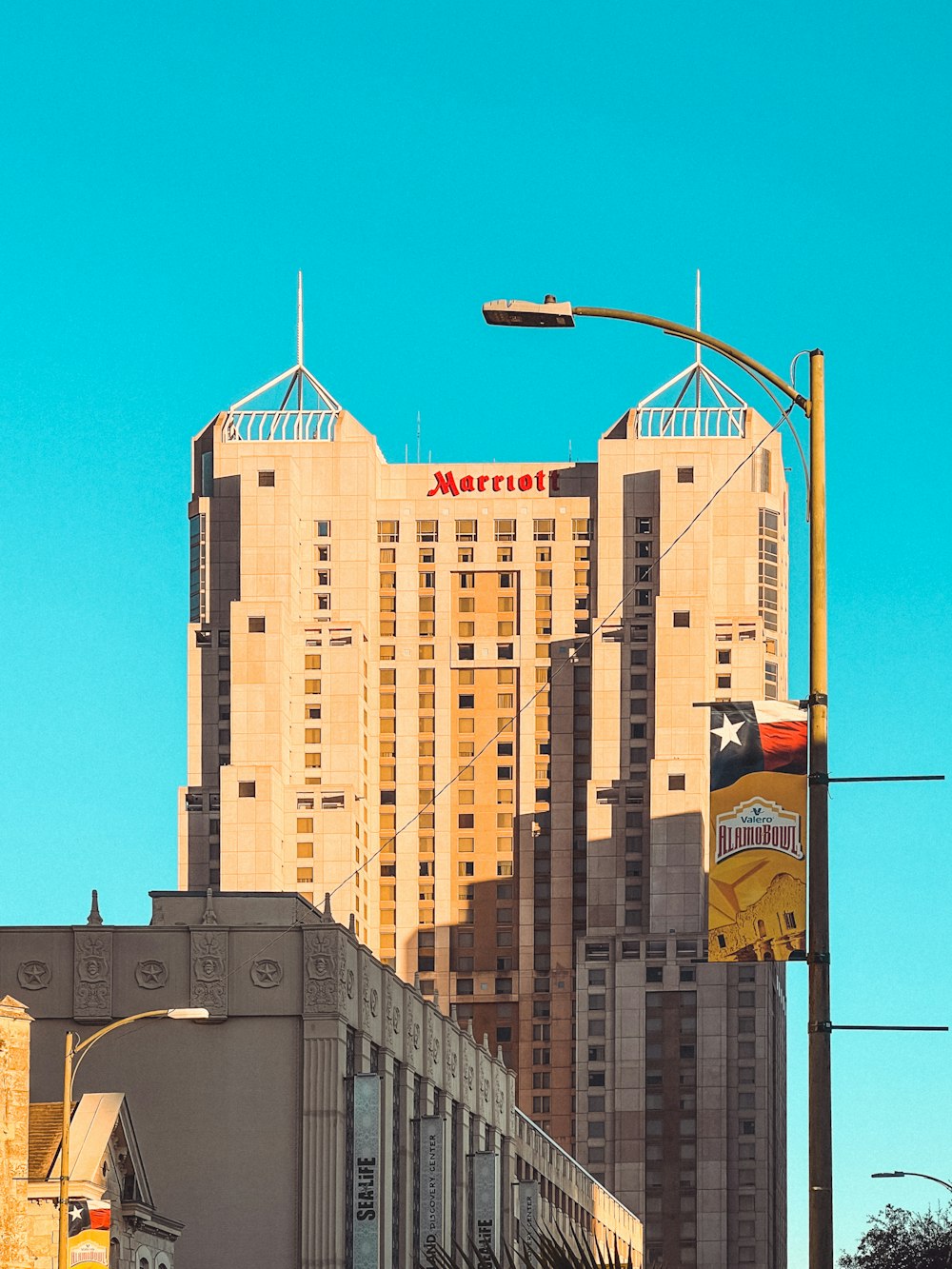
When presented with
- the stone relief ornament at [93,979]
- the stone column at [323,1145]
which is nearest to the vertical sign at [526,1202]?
the stone column at [323,1145]

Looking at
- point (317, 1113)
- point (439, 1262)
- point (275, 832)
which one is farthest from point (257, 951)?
point (275, 832)

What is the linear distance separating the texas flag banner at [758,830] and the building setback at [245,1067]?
61776 mm

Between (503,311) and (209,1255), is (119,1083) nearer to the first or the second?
(209,1255)

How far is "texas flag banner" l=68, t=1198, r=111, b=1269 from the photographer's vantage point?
54969 millimetres

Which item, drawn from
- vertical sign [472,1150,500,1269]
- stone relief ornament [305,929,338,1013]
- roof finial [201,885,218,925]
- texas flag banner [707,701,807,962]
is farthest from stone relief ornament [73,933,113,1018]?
texas flag banner [707,701,807,962]

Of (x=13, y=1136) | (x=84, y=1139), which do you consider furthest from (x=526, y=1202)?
(x=13, y=1136)

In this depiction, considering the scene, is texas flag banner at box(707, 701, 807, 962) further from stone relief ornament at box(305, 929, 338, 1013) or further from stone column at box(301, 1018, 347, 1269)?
stone relief ornament at box(305, 929, 338, 1013)

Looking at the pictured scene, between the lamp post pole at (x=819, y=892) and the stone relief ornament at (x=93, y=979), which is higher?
the stone relief ornament at (x=93, y=979)

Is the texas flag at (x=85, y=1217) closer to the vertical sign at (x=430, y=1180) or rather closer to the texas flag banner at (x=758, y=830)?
the texas flag banner at (x=758, y=830)

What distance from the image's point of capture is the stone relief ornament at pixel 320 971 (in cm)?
8656

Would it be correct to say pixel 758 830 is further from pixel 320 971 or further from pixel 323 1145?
pixel 320 971

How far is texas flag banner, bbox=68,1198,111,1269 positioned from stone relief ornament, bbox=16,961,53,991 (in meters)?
32.9

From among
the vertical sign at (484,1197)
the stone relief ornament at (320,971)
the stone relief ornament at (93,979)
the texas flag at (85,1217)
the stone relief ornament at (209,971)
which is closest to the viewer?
the texas flag at (85,1217)

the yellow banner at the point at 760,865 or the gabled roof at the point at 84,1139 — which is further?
the gabled roof at the point at 84,1139
